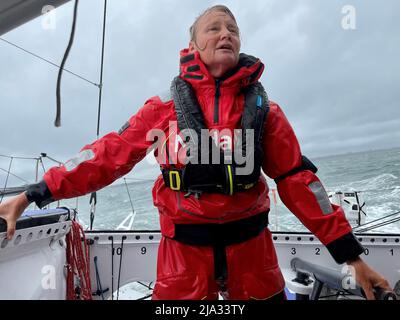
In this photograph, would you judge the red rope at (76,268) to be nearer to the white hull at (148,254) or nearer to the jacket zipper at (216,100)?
the white hull at (148,254)

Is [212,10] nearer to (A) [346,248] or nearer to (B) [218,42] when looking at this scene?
(B) [218,42]

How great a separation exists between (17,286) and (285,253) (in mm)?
1923

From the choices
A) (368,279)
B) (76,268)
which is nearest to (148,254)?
(76,268)

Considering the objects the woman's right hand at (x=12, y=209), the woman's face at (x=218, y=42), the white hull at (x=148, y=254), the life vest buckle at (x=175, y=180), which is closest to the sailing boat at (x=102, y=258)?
the white hull at (x=148, y=254)

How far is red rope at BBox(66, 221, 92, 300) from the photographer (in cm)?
191

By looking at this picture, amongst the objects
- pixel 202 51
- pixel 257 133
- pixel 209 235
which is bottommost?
pixel 209 235

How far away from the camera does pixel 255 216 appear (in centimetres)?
111

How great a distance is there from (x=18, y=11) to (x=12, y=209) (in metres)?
0.60

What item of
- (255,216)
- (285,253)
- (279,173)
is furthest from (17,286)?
(285,253)

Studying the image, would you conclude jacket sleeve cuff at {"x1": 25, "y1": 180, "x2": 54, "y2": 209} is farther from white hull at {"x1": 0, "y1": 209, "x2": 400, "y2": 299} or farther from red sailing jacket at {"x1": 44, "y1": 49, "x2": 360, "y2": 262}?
white hull at {"x1": 0, "y1": 209, "x2": 400, "y2": 299}

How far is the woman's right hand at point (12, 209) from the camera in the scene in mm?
945
